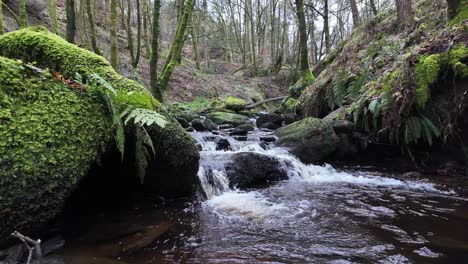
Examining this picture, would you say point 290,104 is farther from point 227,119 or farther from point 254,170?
point 254,170

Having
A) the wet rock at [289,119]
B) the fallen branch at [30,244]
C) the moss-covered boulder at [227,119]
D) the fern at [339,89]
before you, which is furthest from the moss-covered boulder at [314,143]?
the fallen branch at [30,244]

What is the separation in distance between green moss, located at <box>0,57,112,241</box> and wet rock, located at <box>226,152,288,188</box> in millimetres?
3034

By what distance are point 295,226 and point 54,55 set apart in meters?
3.45

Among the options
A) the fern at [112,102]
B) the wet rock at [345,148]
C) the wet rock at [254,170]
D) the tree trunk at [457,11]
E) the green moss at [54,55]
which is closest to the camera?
the fern at [112,102]

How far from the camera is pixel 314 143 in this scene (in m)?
7.65

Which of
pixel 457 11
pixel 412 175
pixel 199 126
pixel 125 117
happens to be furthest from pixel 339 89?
pixel 125 117

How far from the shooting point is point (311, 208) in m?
4.52

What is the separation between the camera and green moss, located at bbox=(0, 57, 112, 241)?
8.27 feet

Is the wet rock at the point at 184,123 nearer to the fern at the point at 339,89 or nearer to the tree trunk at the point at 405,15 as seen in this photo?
the fern at the point at 339,89

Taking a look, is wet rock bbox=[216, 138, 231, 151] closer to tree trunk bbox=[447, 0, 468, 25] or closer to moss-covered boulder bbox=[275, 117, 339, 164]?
moss-covered boulder bbox=[275, 117, 339, 164]

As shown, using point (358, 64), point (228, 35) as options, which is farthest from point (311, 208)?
point (228, 35)

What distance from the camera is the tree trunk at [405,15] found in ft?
32.0

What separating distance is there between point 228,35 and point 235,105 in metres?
23.0

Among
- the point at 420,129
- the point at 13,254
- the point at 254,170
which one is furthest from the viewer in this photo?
the point at 254,170
